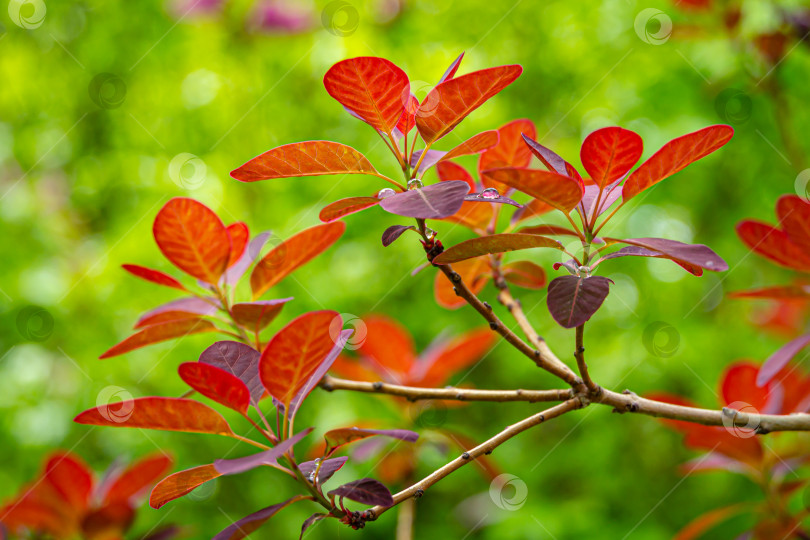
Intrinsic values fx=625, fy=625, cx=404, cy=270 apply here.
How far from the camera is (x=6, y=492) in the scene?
1.48 m

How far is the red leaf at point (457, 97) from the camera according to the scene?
0.49 m

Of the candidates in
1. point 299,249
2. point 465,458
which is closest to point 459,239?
point 299,249

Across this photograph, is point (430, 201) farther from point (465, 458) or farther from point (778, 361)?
point (778, 361)

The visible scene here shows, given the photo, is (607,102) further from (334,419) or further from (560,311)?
(560,311)

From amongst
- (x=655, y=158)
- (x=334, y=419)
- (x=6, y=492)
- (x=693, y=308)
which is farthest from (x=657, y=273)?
(x=6, y=492)

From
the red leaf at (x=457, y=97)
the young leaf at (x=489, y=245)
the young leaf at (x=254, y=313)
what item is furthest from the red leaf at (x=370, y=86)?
the young leaf at (x=254, y=313)

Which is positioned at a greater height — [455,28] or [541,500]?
[455,28]

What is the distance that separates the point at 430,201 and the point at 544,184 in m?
0.09

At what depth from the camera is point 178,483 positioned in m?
0.53

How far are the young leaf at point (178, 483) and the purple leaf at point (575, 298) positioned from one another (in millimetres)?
310

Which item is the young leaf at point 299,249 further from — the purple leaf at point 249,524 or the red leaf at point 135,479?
the red leaf at point 135,479

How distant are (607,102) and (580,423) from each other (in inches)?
31.4

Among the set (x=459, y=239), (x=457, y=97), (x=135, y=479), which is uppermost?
(x=457, y=97)

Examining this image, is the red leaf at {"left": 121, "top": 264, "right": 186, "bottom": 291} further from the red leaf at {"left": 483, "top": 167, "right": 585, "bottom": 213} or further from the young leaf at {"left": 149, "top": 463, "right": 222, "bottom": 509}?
the red leaf at {"left": 483, "top": 167, "right": 585, "bottom": 213}
